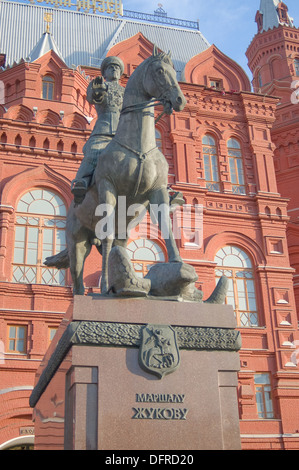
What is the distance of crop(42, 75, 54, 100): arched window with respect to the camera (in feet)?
71.1

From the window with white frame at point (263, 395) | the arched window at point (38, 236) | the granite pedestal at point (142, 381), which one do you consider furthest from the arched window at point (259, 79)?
the granite pedestal at point (142, 381)

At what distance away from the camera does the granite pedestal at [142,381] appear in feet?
15.8

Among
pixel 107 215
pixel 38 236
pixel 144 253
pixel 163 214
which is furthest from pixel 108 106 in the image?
pixel 144 253

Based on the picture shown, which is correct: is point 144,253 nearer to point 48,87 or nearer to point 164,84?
point 48,87

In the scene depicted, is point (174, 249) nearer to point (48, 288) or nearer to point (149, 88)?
point (149, 88)

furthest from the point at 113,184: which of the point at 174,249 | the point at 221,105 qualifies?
the point at 221,105

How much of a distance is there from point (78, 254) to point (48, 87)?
620 inches

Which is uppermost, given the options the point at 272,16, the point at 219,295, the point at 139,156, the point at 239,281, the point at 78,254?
the point at 272,16

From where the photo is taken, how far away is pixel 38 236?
61.2 feet

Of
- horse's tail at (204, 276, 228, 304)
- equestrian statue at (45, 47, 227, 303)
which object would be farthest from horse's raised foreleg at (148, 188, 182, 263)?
horse's tail at (204, 276, 228, 304)

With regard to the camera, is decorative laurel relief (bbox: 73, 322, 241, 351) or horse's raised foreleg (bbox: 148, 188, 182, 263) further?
horse's raised foreleg (bbox: 148, 188, 182, 263)

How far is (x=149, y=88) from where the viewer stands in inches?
258

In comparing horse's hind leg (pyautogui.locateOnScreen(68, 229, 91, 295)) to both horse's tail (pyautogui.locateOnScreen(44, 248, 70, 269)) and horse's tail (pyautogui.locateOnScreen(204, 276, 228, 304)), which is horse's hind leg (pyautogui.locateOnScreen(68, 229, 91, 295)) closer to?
horse's tail (pyautogui.locateOnScreen(44, 248, 70, 269))

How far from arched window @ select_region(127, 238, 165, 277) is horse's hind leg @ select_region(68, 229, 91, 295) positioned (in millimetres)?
11812
